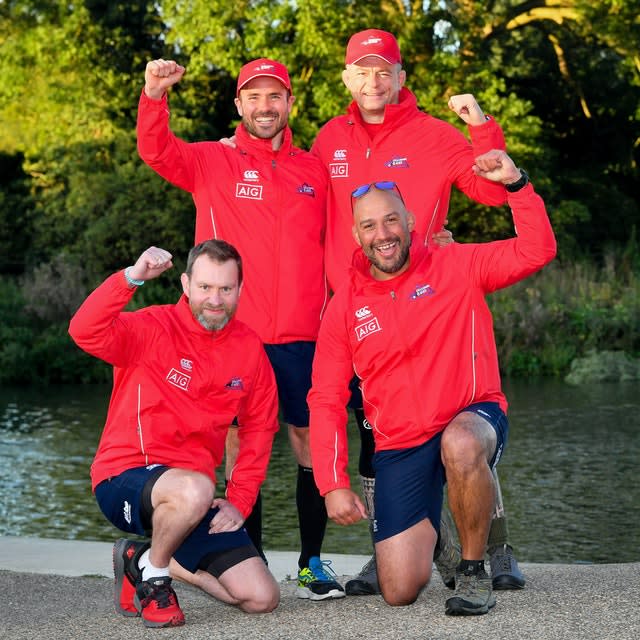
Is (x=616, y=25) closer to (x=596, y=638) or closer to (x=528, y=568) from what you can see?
(x=528, y=568)

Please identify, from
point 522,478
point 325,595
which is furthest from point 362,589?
point 522,478

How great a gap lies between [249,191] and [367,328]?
963 mm

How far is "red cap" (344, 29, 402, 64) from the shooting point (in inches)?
234

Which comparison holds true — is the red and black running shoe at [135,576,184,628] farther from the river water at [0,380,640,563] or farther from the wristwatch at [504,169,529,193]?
the river water at [0,380,640,563]

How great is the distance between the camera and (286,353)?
19.6ft

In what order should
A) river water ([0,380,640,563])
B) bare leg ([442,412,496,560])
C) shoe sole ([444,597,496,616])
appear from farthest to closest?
river water ([0,380,640,563])
bare leg ([442,412,496,560])
shoe sole ([444,597,496,616])

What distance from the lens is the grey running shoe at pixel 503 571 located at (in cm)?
556

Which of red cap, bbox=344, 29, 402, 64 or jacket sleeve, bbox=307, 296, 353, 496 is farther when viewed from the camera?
red cap, bbox=344, 29, 402, 64

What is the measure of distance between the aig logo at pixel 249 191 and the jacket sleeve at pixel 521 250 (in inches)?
43.2

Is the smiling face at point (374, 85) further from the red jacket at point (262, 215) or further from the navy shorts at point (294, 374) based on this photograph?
the navy shorts at point (294, 374)

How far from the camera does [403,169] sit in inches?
235

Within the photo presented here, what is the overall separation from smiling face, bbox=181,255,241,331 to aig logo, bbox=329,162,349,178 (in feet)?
2.86

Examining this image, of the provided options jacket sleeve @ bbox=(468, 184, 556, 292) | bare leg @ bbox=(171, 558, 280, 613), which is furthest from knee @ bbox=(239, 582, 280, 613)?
jacket sleeve @ bbox=(468, 184, 556, 292)

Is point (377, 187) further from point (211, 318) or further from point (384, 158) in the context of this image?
point (211, 318)
